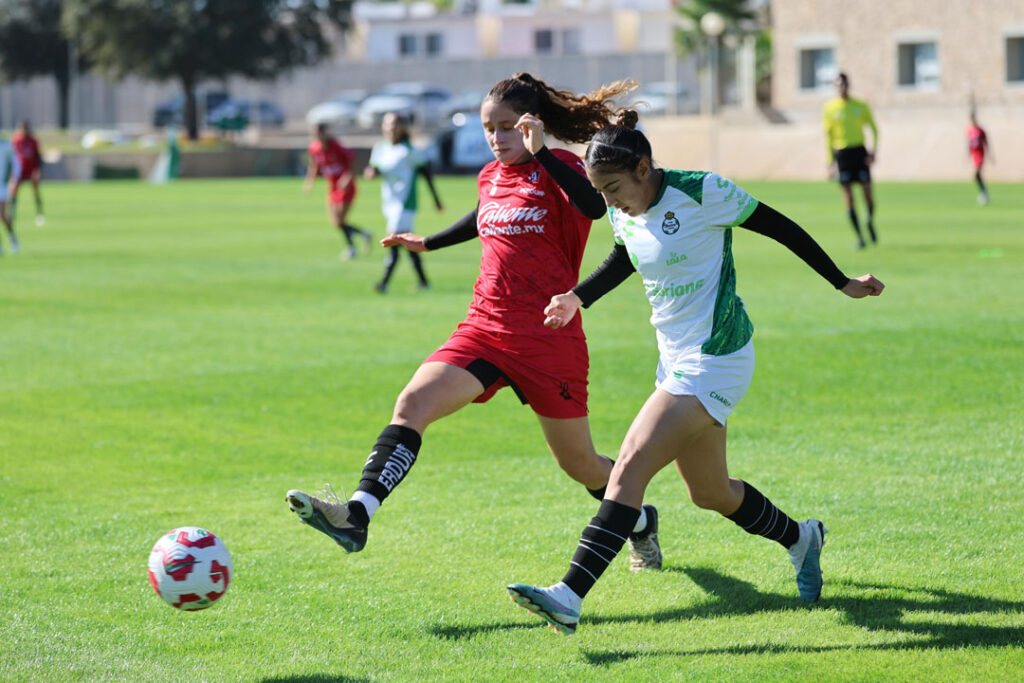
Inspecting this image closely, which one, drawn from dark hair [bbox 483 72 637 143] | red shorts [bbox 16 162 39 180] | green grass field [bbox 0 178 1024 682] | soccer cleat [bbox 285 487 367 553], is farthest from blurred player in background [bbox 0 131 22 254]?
soccer cleat [bbox 285 487 367 553]

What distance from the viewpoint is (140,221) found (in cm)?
3144

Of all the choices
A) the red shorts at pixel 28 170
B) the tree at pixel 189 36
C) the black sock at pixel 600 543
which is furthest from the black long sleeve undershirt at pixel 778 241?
the tree at pixel 189 36

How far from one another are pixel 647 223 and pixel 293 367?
672cm

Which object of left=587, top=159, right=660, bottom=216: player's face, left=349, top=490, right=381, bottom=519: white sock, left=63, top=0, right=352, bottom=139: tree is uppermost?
left=63, top=0, right=352, bottom=139: tree

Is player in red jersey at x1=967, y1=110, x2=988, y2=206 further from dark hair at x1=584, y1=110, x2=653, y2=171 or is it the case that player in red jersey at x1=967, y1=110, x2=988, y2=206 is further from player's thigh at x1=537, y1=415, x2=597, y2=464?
dark hair at x1=584, y1=110, x2=653, y2=171

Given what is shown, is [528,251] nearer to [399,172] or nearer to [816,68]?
[399,172]

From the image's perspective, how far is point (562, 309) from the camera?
4973mm

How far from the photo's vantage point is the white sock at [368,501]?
16.8ft

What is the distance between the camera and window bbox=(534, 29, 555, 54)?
100250 mm

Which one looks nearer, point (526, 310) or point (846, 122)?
point (526, 310)

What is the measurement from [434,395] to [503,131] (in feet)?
3.74

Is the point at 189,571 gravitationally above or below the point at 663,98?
below

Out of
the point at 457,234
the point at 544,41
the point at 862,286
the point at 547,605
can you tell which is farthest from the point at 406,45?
the point at 547,605

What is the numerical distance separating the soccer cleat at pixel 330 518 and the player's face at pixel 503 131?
1.60 metres
